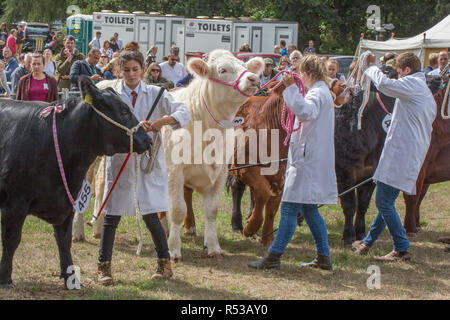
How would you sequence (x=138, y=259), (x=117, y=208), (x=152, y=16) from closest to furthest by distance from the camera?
1. (x=117, y=208)
2. (x=138, y=259)
3. (x=152, y=16)

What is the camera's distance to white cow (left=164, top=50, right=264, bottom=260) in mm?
6629

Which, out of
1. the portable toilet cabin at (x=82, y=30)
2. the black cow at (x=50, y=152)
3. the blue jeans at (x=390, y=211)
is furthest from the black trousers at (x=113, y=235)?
the portable toilet cabin at (x=82, y=30)

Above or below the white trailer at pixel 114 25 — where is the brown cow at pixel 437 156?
below

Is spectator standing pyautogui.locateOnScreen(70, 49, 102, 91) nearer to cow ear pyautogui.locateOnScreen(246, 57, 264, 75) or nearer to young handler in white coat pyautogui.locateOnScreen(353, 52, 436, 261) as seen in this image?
cow ear pyautogui.locateOnScreen(246, 57, 264, 75)

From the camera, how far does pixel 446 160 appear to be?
840cm

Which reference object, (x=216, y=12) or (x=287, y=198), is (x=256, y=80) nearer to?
(x=287, y=198)

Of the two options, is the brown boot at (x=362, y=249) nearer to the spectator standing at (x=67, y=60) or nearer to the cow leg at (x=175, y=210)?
the cow leg at (x=175, y=210)

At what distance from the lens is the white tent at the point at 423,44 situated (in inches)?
736

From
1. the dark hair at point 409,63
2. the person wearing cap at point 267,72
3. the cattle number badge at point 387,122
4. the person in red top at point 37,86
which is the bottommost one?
the cattle number badge at point 387,122

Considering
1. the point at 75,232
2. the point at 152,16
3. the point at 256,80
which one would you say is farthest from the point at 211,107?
the point at 152,16

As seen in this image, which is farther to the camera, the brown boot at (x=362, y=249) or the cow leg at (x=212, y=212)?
the brown boot at (x=362, y=249)

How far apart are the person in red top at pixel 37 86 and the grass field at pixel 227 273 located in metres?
1.66

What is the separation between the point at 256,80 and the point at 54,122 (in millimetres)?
2148

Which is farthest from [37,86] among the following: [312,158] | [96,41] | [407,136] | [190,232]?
[96,41]
